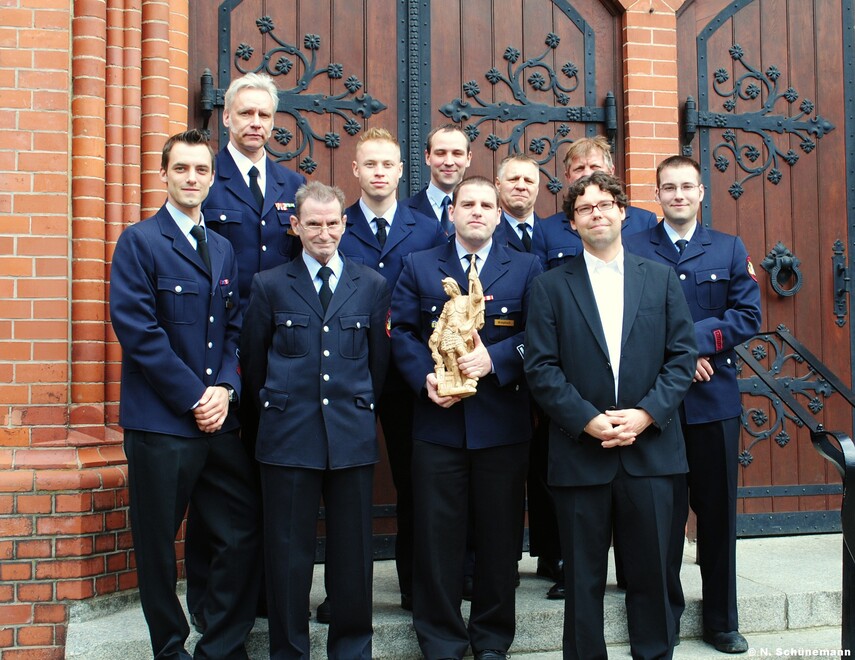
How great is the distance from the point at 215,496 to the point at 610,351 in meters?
1.70

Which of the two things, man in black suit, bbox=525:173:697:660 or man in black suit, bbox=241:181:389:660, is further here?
man in black suit, bbox=241:181:389:660

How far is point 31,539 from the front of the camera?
14.2 feet

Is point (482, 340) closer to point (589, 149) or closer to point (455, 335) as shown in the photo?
point (455, 335)

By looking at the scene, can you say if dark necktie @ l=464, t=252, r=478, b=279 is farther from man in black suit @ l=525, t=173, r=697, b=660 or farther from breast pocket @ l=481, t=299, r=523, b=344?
man in black suit @ l=525, t=173, r=697, b=660

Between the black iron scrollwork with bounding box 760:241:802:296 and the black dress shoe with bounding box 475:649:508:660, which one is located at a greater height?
the black iron scrollwork with bounding box 760:241:802:296

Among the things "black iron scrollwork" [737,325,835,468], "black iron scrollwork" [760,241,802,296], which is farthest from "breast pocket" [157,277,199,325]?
"black iron scrollwork" [760,241,802,296]

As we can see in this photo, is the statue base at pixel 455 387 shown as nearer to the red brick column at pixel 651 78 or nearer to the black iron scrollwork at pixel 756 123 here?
the red brick column at pixel 651 78

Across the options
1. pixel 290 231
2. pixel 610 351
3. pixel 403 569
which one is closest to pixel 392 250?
pixel 290 231

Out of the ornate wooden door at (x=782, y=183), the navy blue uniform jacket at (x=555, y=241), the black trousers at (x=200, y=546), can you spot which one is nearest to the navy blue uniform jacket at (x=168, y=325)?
the black trousers at (x=200, y=546)

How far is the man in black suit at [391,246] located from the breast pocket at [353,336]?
1.55ft

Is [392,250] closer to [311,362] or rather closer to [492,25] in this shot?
[311,362]

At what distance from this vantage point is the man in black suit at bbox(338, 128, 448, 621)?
437cm

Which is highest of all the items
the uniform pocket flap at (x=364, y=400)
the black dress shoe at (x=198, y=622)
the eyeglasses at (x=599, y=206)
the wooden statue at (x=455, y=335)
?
the eyeglasses at (x=599, y=206)

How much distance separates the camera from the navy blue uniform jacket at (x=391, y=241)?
440 cm
